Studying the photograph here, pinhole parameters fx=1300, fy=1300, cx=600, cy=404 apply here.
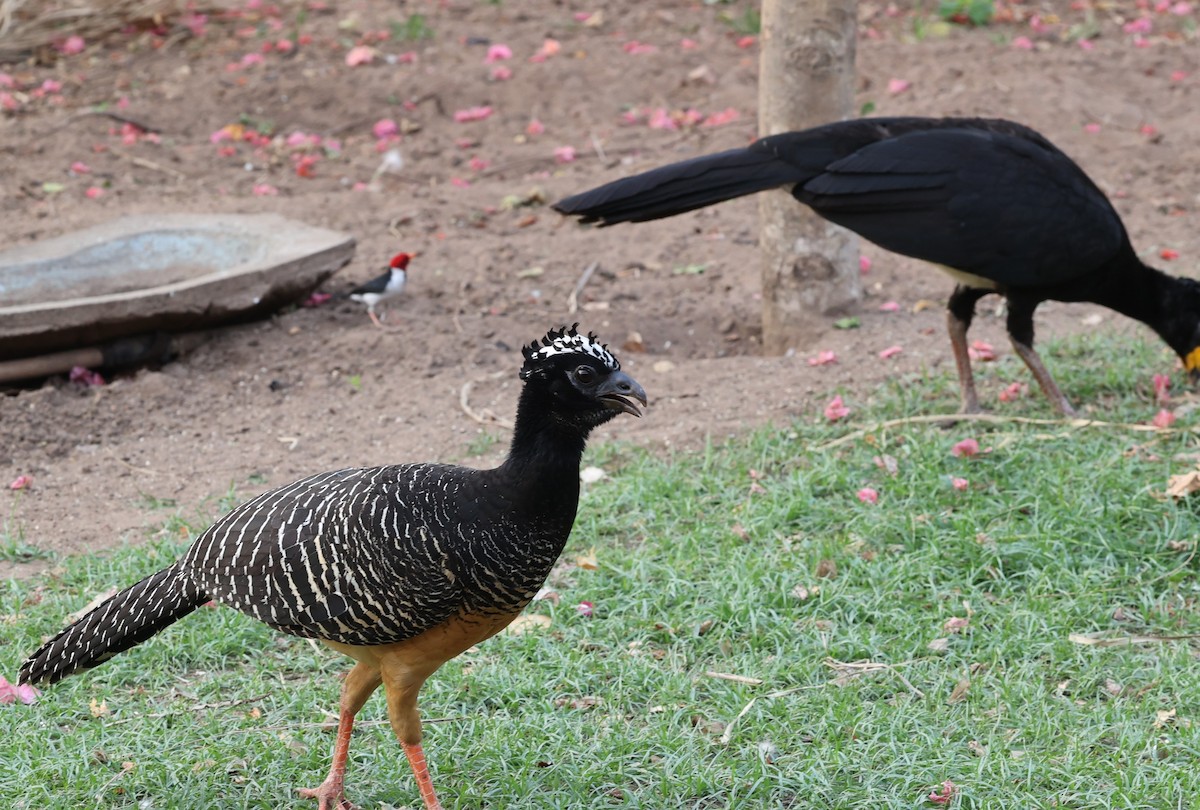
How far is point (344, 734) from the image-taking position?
3.56 m

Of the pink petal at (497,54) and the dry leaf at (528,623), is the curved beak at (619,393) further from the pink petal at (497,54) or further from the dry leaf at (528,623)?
the pink petal at (497,54)

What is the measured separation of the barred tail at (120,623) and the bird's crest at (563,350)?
1129 millimetres

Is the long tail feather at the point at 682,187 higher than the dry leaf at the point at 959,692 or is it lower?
higher

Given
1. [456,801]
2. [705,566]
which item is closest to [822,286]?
[705,566]

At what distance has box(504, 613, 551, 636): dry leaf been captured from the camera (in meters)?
4.39

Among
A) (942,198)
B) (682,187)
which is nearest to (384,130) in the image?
(682,187)

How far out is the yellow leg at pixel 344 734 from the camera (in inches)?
138

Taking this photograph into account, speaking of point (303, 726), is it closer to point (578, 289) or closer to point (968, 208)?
point (968, 208)

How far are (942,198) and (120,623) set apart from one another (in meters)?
3.59

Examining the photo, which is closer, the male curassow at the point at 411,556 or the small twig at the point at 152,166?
the male curassow at the point at 411,556

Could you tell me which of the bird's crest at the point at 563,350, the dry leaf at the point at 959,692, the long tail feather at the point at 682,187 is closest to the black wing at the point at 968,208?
the long tail feather at the point at 682,187

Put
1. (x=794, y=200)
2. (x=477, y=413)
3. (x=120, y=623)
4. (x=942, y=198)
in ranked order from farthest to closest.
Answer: (x=794, y=200) → (x=477, y=413) → (x=942, y=198) → (x=120, y=623)

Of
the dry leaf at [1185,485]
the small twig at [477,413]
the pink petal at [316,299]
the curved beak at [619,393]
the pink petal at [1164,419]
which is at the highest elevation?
the curved beak at [619,393]

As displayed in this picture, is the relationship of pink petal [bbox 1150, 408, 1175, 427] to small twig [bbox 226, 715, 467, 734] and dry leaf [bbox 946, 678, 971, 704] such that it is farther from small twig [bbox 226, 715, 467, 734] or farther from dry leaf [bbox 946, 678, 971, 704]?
small twig [bbox 226, 715, 467, 734]
